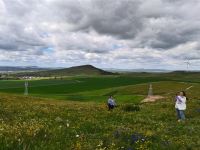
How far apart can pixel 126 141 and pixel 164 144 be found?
1348mm

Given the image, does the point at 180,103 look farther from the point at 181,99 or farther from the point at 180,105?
the point at 181,99

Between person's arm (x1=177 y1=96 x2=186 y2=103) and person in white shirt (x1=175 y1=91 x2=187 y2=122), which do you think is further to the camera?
person's arm (x1=177 y1=96 x2=186 y2=103)

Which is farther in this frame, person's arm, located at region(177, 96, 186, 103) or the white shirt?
person's arm, located at region(177, 96, 186, 103)

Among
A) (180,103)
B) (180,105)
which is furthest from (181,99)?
(180,105)

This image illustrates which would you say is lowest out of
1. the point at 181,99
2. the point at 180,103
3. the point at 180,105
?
the point at 180,105

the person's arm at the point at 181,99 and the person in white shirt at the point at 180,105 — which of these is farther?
the person's arm at the point at 181,99

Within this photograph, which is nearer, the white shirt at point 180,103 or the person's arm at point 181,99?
the white shirt at point 180,103

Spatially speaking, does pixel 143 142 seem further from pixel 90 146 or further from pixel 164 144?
pixel 90 146

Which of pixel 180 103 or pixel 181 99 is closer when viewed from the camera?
pixel 180 103

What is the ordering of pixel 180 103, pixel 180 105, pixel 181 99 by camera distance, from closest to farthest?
pixel 180 105 → pixel 180 103 → pixel 181 99

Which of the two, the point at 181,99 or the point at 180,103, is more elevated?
the point at 181,99

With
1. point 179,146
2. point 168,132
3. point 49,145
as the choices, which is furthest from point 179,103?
point 49,145

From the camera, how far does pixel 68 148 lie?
936 cm

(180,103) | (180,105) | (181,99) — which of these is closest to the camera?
(180,105)
